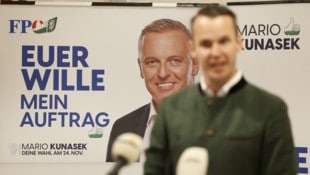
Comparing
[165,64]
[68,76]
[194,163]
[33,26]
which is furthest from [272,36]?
[194,163]

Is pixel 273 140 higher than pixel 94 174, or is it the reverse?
pixel 273 140

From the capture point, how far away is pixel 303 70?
3.14 m

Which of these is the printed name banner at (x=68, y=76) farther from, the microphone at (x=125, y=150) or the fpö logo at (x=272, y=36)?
the microphone at (x=125, y=150)

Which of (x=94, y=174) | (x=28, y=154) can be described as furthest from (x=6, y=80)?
(x=94, y=174)

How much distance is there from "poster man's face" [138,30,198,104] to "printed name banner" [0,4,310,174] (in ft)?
0.19

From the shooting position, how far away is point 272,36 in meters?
→ 3.22

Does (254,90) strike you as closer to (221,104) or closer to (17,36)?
(221,104)

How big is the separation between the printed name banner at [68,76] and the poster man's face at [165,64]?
2.3 inches

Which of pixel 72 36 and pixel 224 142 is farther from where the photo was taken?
pixel 72 36

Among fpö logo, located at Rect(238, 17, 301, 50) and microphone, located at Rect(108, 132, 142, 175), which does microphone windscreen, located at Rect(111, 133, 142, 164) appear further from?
fpö logo, located at Rect(238, 17, 301, 50)

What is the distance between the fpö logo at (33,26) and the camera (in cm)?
327

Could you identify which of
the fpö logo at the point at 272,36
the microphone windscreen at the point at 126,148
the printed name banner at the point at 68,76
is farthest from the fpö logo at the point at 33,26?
the microphone windscreen at the point at 126,148

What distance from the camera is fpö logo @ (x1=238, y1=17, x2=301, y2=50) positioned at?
3182 mm

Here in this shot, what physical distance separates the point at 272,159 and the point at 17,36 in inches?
93.2
